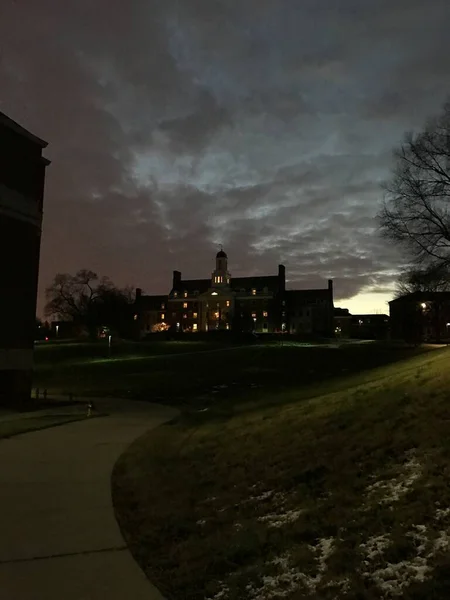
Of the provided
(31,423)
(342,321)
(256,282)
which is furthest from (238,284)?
(31,423)

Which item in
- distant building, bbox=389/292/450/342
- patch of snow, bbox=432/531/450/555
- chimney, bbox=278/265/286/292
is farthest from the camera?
chimney, bbox=278/265/286/292

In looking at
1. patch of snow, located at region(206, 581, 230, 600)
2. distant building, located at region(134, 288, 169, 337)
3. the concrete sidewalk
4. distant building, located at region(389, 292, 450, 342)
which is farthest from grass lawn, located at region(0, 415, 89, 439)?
distant building, located at region(134, 288, 169, 337)

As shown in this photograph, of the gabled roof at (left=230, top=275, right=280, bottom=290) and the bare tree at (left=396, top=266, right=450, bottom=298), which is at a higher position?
the gabled roof at (left=230, top=275, right=280, bottom=290)

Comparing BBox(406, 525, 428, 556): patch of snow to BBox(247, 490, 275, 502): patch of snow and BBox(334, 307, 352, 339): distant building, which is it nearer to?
BBox(247, 490, 275, 502): patch of snow

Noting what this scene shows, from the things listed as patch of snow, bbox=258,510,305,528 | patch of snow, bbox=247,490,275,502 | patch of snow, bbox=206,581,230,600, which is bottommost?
patch of snow, bbox=206,581,230,600

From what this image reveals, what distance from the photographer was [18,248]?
23.1m

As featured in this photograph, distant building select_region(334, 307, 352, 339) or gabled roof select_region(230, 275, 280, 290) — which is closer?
gabled roof select_region(230, 275, 280, 290)

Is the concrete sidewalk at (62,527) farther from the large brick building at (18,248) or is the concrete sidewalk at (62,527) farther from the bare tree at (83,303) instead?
the bare tree at (83,303)

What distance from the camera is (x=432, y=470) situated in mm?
6258

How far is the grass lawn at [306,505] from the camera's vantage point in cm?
450

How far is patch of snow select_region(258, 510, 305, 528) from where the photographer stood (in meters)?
5.96

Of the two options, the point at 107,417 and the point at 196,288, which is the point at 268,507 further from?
the point at 196,288

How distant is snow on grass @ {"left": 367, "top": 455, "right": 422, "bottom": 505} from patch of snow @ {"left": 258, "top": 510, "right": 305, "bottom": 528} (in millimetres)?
850

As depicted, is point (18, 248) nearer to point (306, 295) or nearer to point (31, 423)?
point (31, 423)
